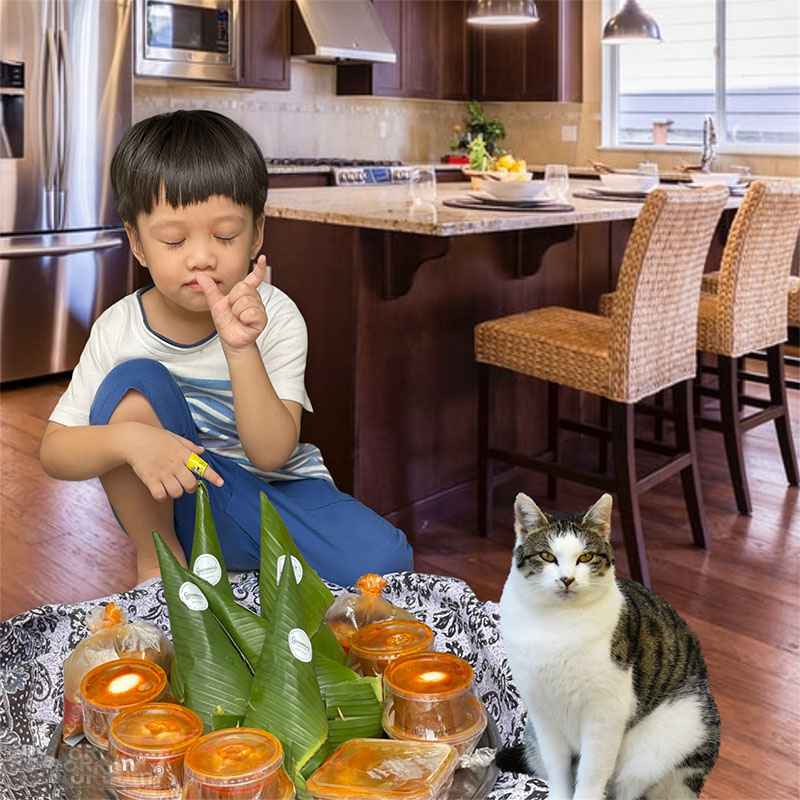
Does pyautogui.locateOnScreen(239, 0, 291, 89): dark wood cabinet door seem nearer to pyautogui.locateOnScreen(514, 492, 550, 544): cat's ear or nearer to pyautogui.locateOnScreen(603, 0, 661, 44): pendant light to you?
pyautogui.locateOnScreen(603, 0, 661, 44): pendant light

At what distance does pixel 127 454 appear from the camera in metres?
1.21

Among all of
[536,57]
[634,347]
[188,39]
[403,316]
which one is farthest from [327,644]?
[536,57]

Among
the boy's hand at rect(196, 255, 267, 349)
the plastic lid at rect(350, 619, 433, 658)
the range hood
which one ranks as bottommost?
the plastic lid at rect(350, 619, 433, 658)

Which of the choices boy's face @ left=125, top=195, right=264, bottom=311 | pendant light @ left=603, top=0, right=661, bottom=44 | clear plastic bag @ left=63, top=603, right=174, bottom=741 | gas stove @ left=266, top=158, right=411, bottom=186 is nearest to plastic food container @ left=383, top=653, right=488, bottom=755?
clear plastic bag @ left=63, top=603, right=174, bottom=741

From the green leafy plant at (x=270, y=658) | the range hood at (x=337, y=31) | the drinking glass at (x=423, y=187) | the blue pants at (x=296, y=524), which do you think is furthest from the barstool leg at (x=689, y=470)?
the range hood at (x=337, y=31)

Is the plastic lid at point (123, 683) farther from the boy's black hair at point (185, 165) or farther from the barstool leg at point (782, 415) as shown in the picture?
the barstool leg at point (782, 415)

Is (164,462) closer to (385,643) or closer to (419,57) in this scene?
(385,643)

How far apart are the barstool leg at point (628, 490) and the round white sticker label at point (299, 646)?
184cm

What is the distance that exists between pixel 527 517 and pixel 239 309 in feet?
1.33

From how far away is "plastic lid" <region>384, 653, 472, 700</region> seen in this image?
0.81m

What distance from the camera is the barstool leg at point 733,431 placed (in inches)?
119

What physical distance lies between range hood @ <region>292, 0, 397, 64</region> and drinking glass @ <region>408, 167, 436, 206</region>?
10.5 ft

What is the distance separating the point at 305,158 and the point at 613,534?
13.6 feet

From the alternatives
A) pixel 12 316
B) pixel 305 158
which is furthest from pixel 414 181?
pixel 305 158
